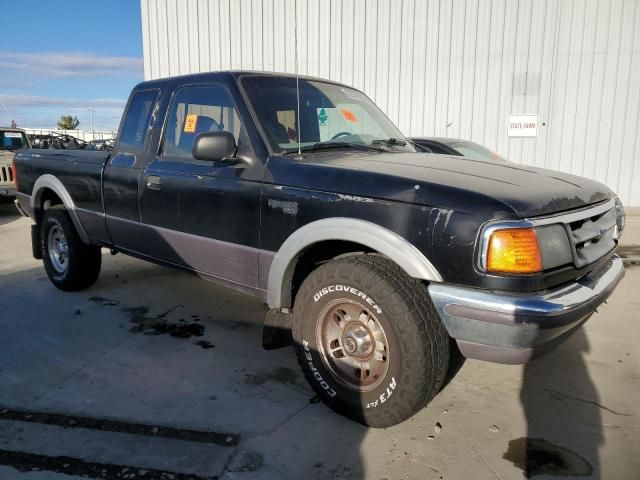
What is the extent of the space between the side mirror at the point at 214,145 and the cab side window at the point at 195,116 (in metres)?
0.24

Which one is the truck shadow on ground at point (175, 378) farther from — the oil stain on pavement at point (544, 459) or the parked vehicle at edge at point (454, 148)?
the parked vehicle at edge at point (454, 148)

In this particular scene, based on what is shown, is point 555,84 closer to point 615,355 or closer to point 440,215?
point 615,355

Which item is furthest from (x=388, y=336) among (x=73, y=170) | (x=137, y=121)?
(x=73, y=170)

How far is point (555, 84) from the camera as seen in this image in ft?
37.4

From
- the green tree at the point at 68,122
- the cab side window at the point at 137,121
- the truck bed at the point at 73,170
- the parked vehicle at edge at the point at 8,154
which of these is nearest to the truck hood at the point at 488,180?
the cab side window at the point at 137,121

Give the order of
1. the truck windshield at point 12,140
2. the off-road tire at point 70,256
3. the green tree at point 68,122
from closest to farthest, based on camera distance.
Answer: the off-road tire at point 70,256, the truck windshield at point 12,140, the green tree at point 68,122

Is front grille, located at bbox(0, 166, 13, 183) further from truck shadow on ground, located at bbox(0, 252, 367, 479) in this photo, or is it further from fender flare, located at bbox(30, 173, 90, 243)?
truck shadow on ground, located at bbox(0, 252, 367, 479)

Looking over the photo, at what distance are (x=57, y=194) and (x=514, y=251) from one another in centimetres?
448

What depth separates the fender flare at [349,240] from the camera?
243 centimetres

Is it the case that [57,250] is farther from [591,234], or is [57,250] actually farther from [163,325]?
[591,234]

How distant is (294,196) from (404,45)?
33.4 ft

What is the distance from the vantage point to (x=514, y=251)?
225 cm

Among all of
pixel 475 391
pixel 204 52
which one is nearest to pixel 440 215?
pixel 475 391

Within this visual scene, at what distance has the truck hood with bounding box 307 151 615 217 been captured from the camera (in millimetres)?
2389
